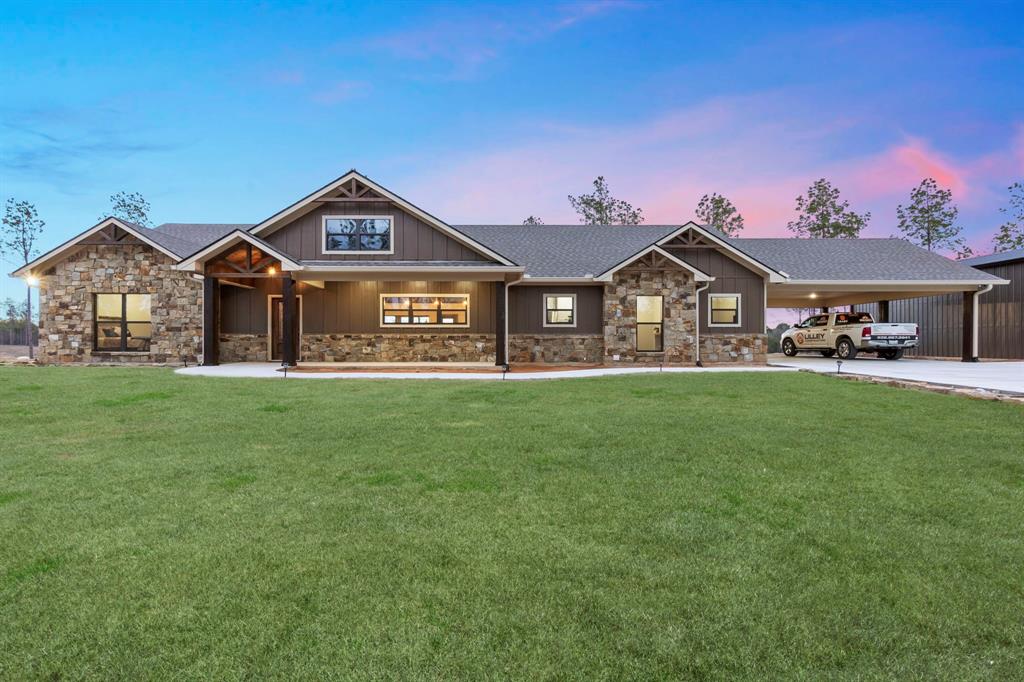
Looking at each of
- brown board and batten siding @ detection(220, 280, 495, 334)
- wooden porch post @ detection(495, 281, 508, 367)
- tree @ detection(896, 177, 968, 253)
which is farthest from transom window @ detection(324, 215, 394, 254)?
tree @ detection(896, 177, 968, 253)

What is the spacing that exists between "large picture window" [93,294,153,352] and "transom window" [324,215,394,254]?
278 inches

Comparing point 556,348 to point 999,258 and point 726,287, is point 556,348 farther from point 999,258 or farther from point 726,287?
point 999,258

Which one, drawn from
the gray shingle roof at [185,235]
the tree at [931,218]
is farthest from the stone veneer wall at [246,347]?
the tree at [931,218]

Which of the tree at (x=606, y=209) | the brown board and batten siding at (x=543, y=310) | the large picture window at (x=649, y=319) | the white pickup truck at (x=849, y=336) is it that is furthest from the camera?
the tree at (x=606, y=209)

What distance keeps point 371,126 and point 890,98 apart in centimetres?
3000

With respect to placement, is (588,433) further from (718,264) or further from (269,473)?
(718,264)

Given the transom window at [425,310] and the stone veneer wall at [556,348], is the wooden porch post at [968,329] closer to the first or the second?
the stone veneer wall at [556,348]

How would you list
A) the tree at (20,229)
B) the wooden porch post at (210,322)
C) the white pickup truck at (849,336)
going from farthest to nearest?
1. the tree at (20,229)
2. the white pickup truck at (849,336)
3. the wooden porch post at (210,322)

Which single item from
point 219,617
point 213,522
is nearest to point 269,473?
point 213,522

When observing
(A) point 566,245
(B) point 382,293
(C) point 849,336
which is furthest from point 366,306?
(C) point 849,336

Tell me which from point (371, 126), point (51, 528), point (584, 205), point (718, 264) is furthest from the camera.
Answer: point (584, 205)

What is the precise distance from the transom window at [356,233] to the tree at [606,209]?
29.3 metres

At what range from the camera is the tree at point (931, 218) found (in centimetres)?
3847

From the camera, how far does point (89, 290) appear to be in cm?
1733
